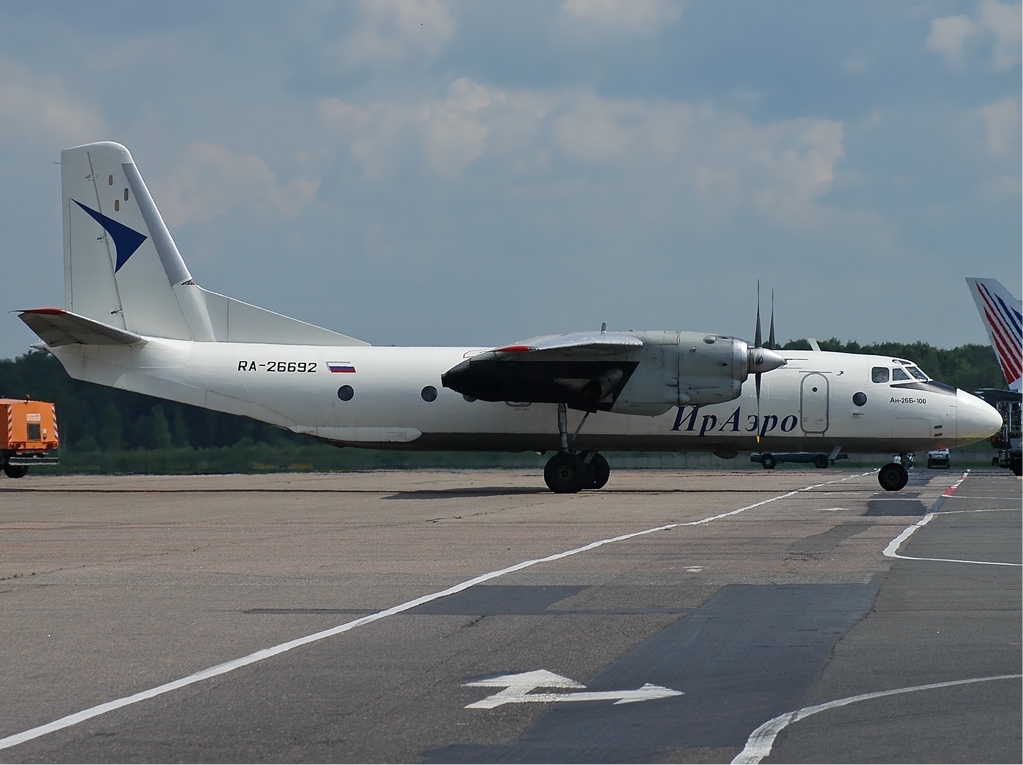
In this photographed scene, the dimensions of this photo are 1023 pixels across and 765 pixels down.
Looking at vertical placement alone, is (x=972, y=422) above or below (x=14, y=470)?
above

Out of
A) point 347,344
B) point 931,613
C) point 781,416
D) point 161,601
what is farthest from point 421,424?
point 931,613

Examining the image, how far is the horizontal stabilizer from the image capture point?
27.6 m

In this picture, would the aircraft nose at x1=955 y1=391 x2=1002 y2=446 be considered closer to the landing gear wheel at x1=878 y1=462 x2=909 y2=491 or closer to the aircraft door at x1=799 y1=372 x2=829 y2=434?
the landing gear wheel at x1=878 y1=462 x2=909 y2=491

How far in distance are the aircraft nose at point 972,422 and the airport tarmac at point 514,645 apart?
1100 centimetres

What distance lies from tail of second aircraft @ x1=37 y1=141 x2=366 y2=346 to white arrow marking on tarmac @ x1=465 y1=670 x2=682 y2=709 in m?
24.3

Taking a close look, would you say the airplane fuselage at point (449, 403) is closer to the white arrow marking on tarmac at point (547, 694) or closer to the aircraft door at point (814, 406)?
the aircraft door at point (814, 406)

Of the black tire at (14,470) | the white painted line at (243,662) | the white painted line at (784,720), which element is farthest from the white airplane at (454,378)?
the white painted line at (784,720)

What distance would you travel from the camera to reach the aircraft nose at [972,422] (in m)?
28.3

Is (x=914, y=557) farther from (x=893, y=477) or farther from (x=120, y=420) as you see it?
(x=120, y=420)

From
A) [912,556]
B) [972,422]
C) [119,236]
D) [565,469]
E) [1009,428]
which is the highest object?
[119,236]

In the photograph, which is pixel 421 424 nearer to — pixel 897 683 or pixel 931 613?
pixel 931 613

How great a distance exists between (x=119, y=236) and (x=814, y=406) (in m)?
18.6

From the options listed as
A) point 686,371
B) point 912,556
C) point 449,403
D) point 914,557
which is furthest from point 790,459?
point 914,557

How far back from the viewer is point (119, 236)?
31094 mm
